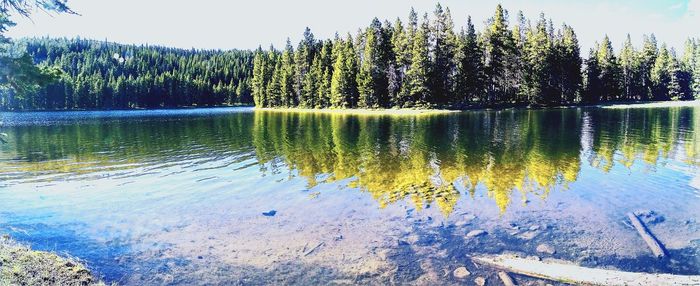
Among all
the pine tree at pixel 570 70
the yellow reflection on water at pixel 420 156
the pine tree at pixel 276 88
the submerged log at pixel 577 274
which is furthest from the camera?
the pine tree at pixel 276 88

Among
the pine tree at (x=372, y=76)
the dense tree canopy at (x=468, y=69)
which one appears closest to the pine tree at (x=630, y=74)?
the dense tree canopy at (x=468, y=69)

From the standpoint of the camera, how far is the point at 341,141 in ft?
130

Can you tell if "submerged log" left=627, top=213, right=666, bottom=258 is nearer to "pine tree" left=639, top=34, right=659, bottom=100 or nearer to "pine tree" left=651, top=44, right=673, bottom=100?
"pine tree" left=651, top=44, right=673, bottom=100

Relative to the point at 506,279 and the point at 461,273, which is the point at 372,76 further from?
the point at 506,279

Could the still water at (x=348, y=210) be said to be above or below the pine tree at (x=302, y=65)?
below

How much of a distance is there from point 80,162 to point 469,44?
78430 millimetres

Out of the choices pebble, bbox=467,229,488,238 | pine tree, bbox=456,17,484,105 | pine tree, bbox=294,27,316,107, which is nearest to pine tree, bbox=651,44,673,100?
pine tree, bbox=456,17,484,105

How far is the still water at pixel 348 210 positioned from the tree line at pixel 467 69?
191 ft

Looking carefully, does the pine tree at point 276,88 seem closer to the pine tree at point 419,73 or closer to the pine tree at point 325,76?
the pine tree at point 325,76

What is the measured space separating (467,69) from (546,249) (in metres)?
82.7

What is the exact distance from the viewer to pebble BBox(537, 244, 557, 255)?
11945 millimetres

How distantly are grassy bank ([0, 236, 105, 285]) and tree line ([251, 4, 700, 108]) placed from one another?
77.2 m

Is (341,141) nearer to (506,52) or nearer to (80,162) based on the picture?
(80,162)

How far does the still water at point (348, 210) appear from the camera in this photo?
1155 centimetres
